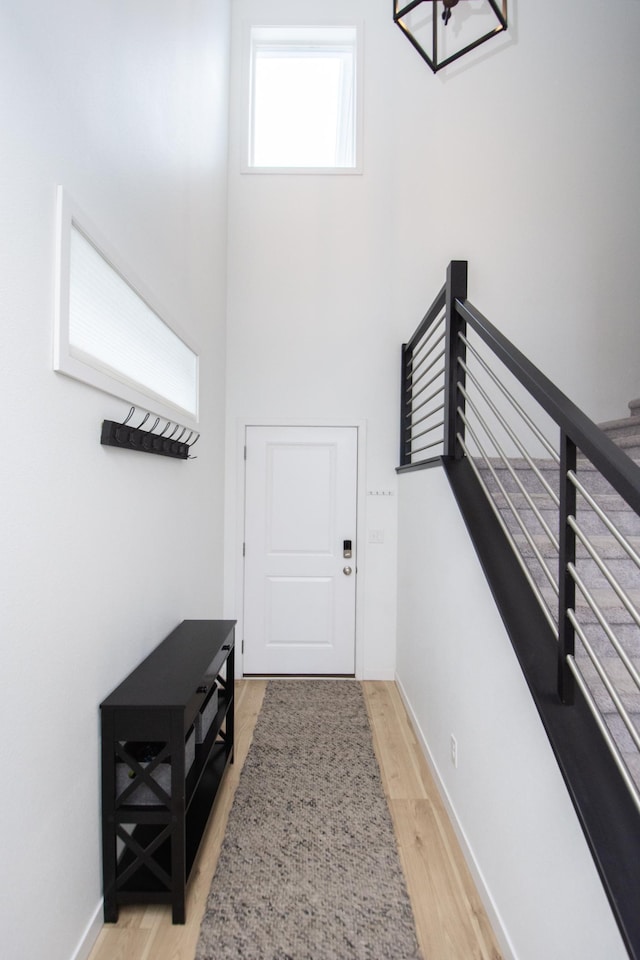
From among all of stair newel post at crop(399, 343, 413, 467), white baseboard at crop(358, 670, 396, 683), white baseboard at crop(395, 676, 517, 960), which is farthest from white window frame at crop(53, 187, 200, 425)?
white baseboard at crop(358, 670, 396, 683)

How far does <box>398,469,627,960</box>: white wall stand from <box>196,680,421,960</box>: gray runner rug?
318 millimetres

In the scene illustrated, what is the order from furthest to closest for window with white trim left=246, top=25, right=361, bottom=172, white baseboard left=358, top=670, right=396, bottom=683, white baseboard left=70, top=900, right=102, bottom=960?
window with white trim left=246, top=25, right=361, bottom=172 < white baseboard left=358, top=670, right=396, bottom=683 < white baseboard left=70, top=900, right=102, bottom=960

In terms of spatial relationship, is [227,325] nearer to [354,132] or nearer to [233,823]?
[354,132]

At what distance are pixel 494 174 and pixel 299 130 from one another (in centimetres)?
146

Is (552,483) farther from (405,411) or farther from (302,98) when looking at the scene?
(302,98)

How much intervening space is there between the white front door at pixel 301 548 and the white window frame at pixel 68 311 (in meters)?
1.56

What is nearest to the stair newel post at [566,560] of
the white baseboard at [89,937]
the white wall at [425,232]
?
the white baseboard at [89,937]

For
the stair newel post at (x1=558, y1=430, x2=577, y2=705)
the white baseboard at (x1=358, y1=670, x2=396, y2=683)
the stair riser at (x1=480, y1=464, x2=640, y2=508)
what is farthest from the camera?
the white baseboard at (x1=358, y1=670, x2=396, y2=683)

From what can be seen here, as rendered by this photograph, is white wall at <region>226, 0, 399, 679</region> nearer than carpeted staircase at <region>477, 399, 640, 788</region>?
No

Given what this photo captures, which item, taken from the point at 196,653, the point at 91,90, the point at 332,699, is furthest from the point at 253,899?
the point at 91,90

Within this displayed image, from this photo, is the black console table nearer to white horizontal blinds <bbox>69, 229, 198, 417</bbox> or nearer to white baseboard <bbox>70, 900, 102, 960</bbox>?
white baseboard <bbox>70, 900, 102, 960</bbox>

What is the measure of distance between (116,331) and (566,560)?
151 centimetres

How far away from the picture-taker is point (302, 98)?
3771 mm

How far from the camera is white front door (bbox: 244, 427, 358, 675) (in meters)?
3.60
